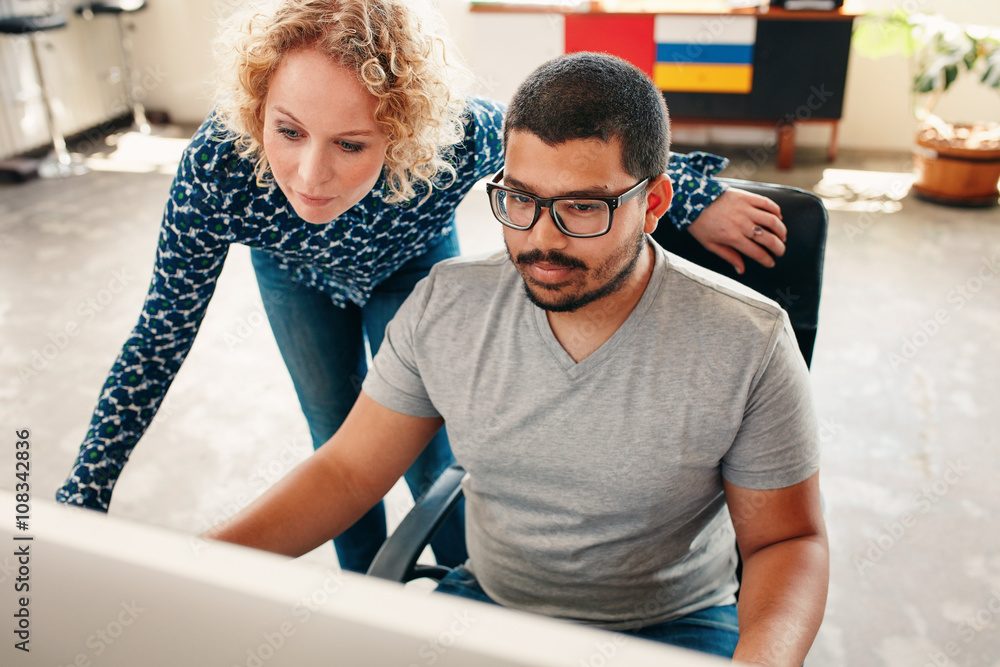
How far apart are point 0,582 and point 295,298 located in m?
1.21

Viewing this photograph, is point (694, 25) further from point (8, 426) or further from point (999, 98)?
point (8, 426)

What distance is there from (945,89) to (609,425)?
3.69 metres

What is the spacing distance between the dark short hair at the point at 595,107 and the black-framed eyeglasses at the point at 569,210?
0.18 feet

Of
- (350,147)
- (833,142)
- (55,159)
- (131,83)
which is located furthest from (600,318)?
(131,83)

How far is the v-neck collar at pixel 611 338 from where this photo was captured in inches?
45.7

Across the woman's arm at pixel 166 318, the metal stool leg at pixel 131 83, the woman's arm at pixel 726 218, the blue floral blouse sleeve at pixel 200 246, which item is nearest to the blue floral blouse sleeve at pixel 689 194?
the woman's arm at pixel 726 218

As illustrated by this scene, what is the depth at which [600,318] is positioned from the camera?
1.19 meters

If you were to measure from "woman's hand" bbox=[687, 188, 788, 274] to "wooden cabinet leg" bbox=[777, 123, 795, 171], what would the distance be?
358 cm

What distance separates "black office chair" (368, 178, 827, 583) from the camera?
1279 millimetres

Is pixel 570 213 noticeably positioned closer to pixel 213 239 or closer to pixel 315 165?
pixel 315 165

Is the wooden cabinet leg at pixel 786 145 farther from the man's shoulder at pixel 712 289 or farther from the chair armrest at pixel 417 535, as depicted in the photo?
the chair armrest at pixel 417 535

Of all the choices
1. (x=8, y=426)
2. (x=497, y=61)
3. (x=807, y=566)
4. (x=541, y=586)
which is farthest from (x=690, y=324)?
(x=497, y=61)

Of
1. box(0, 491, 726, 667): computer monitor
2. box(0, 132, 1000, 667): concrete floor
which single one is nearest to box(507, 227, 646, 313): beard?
box(0, 491, 726, 667): computer monitor

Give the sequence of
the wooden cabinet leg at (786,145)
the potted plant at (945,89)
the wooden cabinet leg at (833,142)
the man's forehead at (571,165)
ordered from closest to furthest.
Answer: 1. the man's forehead at (571,165)
2. the potted plant at (945,89)
3. the wooden cabinet leg at (786,145)
4. the wooden cabinet leg at (833,142)
